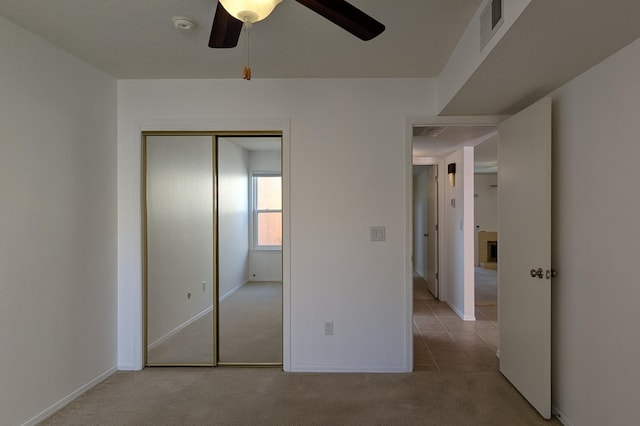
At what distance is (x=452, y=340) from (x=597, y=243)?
2104mm

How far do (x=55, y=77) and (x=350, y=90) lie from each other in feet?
7.07

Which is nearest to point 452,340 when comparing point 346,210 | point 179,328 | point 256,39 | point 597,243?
point 346,210

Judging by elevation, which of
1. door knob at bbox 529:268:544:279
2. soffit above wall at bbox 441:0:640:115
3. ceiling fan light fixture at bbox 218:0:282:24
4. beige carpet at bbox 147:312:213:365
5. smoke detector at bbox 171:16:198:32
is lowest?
beige carpet at bbox 147:312:213:365

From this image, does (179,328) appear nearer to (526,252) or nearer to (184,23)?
(184,23)

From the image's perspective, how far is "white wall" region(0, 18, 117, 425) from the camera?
2.07 m

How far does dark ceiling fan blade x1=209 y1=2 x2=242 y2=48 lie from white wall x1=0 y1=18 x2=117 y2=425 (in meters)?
1.41

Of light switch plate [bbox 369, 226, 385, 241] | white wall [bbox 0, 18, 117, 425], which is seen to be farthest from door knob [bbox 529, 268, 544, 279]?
white wall [bbox 0, 18, 117, 425]

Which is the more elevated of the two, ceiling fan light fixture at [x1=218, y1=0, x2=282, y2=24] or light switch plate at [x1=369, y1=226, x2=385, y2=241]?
ceiling fan light fixture at [x1=218, y1=0, x2=282, y2=24]

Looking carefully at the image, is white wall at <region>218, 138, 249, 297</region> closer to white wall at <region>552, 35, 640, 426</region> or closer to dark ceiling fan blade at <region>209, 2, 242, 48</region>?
dark ceiling fan blade at <region>209, 2, 242, 48</region>

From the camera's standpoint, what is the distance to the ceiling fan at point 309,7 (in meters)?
1.31

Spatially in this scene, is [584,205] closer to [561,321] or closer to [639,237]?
[639,237]

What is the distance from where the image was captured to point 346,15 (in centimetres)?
138

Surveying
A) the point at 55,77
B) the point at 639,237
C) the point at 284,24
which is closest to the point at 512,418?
the point at 639,237

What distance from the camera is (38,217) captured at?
225 centimetres
